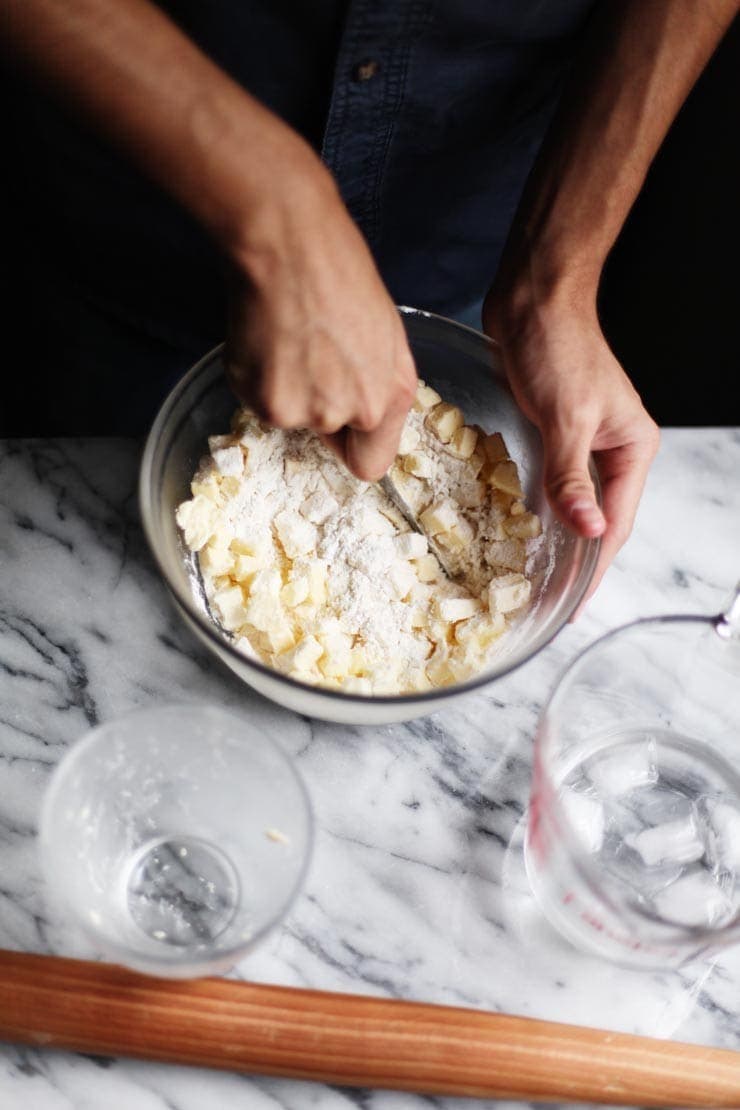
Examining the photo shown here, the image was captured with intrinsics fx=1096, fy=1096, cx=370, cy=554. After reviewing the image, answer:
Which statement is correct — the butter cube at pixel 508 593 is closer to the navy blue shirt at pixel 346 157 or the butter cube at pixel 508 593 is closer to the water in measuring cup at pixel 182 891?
the water in measuring cup at pixel 182 891

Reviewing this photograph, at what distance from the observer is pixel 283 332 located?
0.76m

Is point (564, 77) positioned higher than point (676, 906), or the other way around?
point (564, 77)

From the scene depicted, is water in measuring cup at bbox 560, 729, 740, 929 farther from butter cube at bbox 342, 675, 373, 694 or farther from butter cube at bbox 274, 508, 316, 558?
butter cube at bbox 274, 508, 316, 558

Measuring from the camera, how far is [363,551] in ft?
3.04

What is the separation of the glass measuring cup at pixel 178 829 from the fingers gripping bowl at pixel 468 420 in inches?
2.5

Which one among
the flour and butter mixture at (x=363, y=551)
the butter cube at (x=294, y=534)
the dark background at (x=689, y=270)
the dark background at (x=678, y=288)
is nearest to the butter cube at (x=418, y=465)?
the flour and butter mixture at (x=363, y=551)

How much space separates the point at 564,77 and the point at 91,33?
0.57m

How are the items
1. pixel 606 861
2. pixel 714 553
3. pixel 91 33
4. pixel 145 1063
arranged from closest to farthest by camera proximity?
pixel 91 33 < pixel 145 1063 < pixel 606 861 < pixel 714 553

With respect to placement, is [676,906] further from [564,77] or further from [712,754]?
[564,77]

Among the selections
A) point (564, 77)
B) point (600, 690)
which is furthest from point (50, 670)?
point (564, 77)

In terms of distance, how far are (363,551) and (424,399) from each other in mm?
155

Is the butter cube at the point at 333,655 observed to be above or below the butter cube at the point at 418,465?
below

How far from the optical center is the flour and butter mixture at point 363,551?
89 cm

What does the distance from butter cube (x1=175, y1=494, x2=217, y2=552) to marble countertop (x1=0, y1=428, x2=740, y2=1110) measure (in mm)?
104
